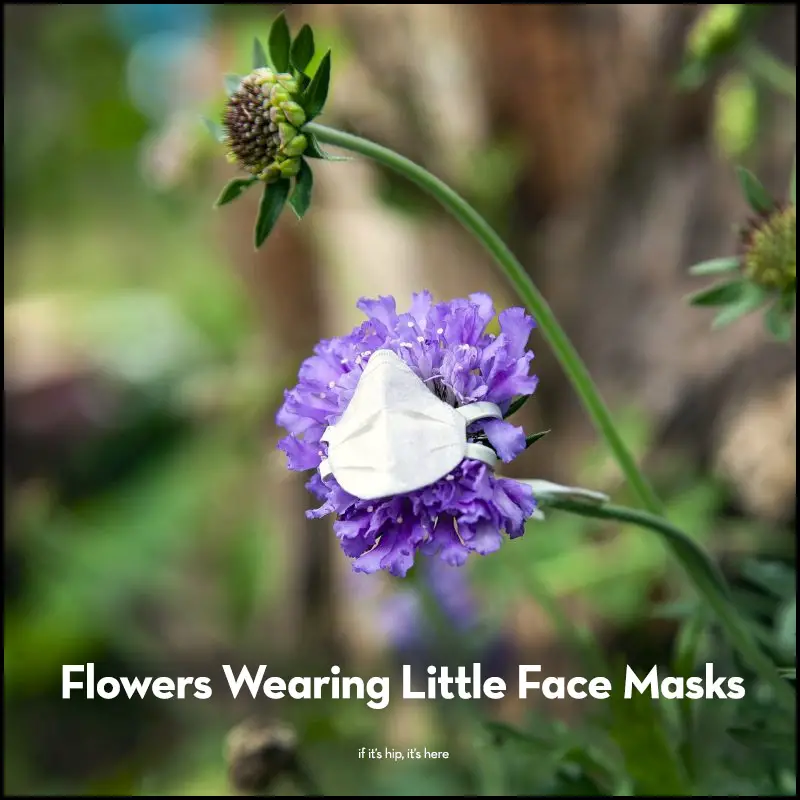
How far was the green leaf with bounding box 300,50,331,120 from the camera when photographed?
516 millimetres

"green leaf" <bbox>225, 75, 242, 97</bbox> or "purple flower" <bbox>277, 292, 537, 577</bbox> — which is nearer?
"purple flower" <bbox>277, 292, 537, 577</bbox>

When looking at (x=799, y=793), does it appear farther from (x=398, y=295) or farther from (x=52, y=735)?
(x=52, y=735)

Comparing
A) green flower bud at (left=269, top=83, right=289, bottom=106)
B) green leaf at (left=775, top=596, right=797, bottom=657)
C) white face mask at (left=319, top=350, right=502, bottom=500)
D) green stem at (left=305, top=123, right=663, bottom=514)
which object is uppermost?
green flower bud at (left=269, top=83, right=289, bottom=106)

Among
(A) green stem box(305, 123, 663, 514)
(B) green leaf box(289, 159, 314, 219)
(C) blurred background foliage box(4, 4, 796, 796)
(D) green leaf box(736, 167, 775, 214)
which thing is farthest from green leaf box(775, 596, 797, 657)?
(B) green leaf box(289, 159, 314, 219)

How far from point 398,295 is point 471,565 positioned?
678mm

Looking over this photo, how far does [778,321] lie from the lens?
2.12 feet

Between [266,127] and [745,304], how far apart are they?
35cm

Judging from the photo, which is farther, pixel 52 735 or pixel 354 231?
pixel 52 735

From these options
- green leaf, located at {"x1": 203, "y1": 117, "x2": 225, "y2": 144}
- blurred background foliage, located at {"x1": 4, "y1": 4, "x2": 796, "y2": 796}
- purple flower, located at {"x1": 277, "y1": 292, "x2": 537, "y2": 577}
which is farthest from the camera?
blurred background foliage, located at {"x1": 4, "y1": 4, "x2": 796, "y2": 796}

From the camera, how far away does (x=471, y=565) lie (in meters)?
1.29

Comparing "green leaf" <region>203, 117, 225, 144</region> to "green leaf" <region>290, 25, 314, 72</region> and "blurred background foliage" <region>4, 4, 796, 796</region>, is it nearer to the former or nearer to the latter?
"green leaf" <region>290, 25, 314, 72</region>

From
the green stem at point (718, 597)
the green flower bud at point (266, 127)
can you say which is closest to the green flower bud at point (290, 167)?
the green flower bud at point (266, 127)

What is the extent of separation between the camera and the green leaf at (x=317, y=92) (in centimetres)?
52

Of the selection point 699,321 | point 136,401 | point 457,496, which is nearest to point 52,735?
point 136,401
